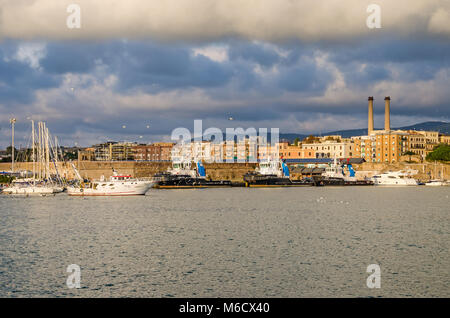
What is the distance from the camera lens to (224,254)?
3114 cm

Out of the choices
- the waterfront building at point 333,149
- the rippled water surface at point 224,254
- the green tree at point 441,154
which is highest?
the waterfront building at point 333,149

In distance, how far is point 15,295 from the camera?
22.1 meters

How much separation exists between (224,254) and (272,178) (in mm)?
96604

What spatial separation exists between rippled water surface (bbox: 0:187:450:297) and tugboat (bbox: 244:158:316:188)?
7188cm

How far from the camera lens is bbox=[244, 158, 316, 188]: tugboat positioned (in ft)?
415

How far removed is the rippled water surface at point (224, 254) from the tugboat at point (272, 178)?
236 feet

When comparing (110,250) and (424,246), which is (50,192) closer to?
(110,250)

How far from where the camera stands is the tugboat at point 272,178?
127 metres

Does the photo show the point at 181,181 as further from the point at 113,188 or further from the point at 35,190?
the point at 35,190

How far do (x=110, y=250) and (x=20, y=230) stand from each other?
13277 mm

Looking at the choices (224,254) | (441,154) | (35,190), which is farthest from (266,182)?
(224,254)

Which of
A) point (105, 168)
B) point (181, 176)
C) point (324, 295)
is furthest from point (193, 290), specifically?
point (105, 168)

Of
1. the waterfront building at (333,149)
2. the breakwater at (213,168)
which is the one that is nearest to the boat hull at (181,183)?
the breakwater at (213,168)

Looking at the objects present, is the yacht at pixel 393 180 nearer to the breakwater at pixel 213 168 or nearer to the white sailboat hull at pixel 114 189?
the breakwater at pixel 213 168
